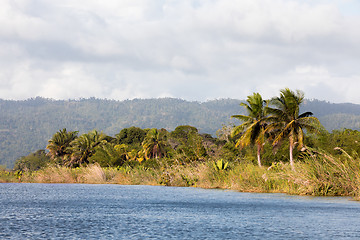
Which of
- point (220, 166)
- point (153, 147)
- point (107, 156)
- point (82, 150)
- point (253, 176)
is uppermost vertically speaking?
point (153, 147)

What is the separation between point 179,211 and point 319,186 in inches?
515

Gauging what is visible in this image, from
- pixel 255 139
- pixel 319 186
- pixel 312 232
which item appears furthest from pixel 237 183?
pixel 312 232

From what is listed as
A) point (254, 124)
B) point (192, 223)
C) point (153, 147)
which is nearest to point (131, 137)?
point (153, 147)

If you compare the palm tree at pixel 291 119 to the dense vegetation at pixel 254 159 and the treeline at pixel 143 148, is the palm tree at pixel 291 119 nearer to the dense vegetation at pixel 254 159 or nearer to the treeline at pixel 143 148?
the dense vegetation at pixel 254 159

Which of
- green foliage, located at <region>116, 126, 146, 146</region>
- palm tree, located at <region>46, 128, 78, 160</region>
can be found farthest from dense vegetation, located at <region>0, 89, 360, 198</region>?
green foliage, located at <region>116, 126, 146, 146</region>

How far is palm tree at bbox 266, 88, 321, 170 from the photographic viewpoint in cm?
5234

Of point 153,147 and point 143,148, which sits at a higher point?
point 153,147

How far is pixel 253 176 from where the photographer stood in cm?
4062

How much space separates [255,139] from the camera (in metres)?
59.2

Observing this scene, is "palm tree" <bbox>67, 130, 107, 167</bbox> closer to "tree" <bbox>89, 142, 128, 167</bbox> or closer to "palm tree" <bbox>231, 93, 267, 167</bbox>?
"tree" <bbox>89, 142, 128, 167</bbox>

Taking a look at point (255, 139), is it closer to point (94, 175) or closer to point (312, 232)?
point (94, 175)

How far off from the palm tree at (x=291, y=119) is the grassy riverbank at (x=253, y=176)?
291 centimetres

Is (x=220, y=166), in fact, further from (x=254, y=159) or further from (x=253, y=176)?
(x=254, y=159)

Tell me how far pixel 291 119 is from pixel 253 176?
14.7 meters
